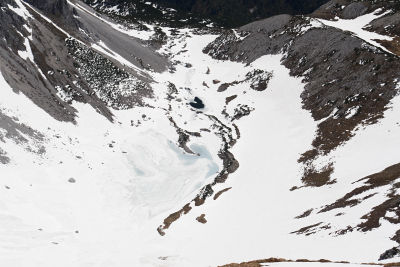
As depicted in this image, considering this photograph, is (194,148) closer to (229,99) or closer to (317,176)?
(317,176)

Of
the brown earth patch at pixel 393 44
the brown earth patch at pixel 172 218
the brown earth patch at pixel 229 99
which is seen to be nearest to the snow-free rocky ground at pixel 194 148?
the brown earth patch at pixel 172 218

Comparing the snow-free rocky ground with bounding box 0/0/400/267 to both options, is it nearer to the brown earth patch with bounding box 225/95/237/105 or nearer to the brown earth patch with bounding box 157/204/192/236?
the brown earth patch with bounding box 157/204/192/236

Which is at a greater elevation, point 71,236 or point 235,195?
point 235,195

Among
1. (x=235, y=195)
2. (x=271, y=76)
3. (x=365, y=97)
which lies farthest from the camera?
(x=271, y=76)

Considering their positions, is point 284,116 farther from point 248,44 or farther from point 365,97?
point 248,44

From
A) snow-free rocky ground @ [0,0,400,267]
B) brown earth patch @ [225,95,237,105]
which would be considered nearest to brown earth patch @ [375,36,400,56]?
snow-free rocky ground @ [0,0,400,267]

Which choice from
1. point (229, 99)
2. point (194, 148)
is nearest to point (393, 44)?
point (229, 99)

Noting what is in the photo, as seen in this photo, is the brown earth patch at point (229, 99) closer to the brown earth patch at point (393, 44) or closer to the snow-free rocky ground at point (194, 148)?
the snow-free rocky ground at point (194, 148)

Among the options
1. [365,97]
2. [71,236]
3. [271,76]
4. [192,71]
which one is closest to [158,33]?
[192,71]
